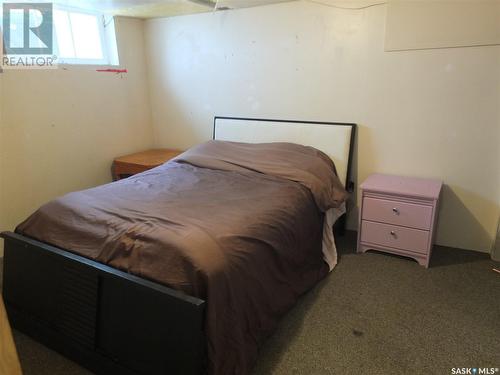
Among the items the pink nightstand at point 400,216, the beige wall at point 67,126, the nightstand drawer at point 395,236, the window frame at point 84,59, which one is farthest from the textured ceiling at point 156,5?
the nightstand drawer at point 395,236

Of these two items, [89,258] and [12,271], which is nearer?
[89,258]

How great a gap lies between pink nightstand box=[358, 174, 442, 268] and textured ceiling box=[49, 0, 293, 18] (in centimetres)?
176

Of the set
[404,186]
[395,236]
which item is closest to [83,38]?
[404,186]

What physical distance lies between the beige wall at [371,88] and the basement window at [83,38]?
25.1 inches

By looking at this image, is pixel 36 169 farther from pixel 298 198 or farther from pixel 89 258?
pixel 298 198

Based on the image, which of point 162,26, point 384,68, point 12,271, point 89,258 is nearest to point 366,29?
point 384,68

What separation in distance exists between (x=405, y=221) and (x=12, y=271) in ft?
8.00

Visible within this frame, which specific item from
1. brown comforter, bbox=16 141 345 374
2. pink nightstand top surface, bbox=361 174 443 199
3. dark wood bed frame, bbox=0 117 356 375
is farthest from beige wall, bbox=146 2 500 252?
dark wood bed frame, bbox=0 117 356 375

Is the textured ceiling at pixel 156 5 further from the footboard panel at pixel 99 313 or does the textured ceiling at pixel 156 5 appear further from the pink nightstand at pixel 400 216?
the footboard panel at pixel 99 313

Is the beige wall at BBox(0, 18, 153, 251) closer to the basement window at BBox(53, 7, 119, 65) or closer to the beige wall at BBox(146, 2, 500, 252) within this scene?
the basement window at BBox(53, 7, 119, 65)

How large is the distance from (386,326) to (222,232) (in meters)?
Result: 1.07

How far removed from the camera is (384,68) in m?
2.68

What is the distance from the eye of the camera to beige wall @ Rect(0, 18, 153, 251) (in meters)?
2.70

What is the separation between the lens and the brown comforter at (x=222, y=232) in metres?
1.45
